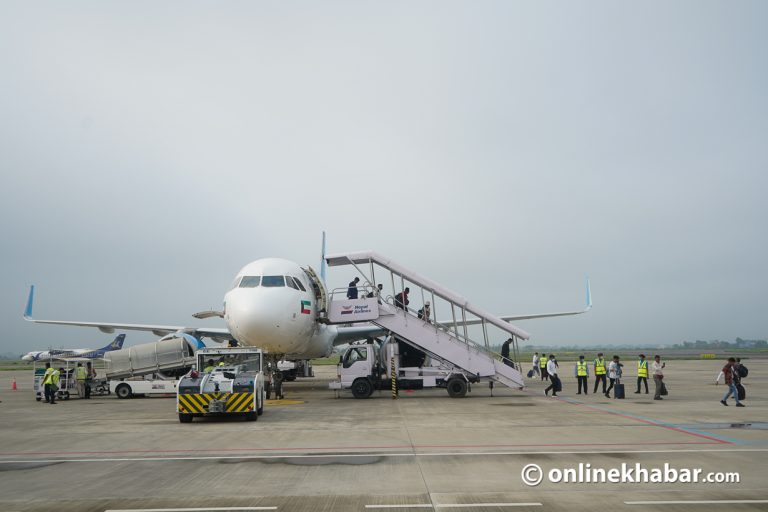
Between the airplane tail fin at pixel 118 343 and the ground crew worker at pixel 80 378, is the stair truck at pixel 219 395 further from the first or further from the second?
the airplane tail fin at pixel 118 343

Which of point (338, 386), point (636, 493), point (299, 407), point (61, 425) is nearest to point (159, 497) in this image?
point (636, 493)

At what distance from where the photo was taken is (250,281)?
20.5m

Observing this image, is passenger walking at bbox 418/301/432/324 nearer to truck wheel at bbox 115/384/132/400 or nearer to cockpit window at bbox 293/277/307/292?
cockpit window at bbox 293/277/307/292

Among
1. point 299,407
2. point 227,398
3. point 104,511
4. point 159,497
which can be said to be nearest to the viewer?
point 104,511

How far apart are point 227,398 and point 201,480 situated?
6.85 metres

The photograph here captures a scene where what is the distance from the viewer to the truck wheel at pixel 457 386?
2202 cm

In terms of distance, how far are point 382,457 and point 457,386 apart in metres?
12.4

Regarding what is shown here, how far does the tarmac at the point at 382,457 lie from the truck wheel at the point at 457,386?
376 centimetres

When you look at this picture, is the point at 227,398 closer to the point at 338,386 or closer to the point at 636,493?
the point at 338,386

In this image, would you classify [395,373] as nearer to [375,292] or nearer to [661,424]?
[375,292]

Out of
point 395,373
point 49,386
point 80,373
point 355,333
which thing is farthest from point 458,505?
point 355,333

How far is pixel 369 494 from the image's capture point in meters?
7.49

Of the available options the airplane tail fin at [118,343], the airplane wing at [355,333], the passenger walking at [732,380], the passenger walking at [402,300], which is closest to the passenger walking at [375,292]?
the passenger walking at [402,300]

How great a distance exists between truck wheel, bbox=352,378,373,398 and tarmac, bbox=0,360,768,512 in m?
4.15
